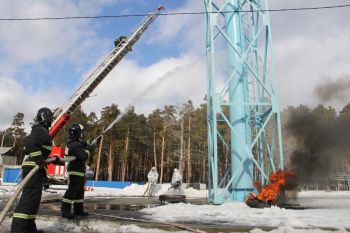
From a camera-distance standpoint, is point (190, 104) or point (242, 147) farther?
point (190, 104)

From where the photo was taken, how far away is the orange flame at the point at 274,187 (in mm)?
11633

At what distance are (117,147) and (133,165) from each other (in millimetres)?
14999

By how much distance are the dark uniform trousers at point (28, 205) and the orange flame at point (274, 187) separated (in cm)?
769

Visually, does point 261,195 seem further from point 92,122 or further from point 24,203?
point 92,122

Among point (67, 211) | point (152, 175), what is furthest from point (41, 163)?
point (152, 175)

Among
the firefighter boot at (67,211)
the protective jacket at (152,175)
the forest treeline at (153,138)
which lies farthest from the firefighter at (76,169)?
the forest treeline at (153,138)

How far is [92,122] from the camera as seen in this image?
6619 centimetres

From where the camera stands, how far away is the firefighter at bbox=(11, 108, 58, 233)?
558 centimetres

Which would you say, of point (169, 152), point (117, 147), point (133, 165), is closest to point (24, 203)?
point (117, 147)

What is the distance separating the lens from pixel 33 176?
19.0 feet

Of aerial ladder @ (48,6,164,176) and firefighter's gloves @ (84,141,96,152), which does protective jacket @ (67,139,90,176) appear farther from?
aerial ladder @ (48,6,164,176)

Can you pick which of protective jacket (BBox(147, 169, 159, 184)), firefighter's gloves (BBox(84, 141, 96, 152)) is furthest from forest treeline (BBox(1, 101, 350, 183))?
firefighter's gloves (BBox(84, 141, 96, 152))

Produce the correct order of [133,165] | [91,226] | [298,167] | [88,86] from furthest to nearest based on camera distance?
[133,165] → [88,86] → [298,167] → [91,226]

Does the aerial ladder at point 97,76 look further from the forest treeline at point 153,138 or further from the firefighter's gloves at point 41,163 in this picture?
the forest treeline at point 153,138
